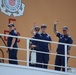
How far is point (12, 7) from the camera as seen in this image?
11734mm

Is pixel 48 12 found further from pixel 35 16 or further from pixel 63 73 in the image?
pixel 63 73

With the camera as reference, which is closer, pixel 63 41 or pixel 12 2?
pixel 63 41

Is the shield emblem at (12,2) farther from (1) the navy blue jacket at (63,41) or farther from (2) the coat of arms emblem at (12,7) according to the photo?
(1) the navy blue jacket at (63,41)

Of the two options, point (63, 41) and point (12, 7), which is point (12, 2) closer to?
point (12, 7)

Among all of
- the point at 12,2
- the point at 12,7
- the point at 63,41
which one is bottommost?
the point at 63,41

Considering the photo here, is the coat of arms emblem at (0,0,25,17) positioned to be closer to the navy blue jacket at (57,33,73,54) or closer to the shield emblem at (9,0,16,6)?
the shield emblem at (9,0,16,6)

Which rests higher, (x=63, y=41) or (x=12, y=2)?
(x=12, y=2)

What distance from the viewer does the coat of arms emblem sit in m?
11.5

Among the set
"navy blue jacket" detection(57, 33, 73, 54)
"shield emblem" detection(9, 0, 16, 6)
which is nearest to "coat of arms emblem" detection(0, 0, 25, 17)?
"shield emblem" detection(9, 0, 16, 6)

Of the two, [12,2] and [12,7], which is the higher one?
[12,2]

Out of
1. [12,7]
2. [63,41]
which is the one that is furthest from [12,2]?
[63,41]

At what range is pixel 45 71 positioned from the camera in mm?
9148

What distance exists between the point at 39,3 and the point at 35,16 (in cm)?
44

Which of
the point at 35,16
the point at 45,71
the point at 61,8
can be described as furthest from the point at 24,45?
the point at 45,71
